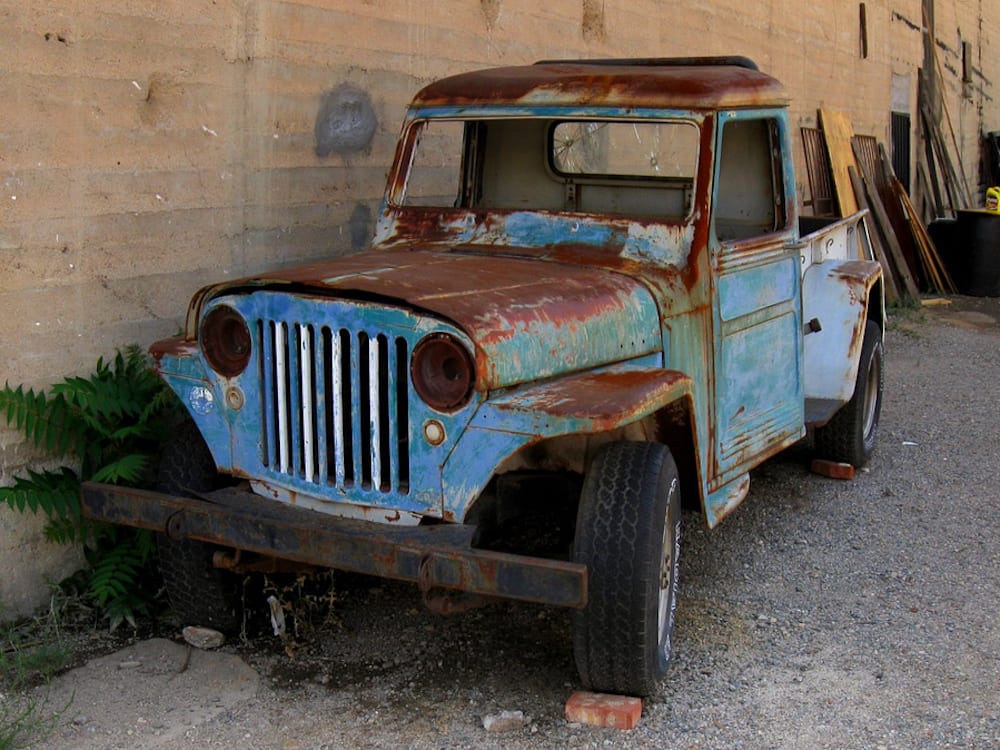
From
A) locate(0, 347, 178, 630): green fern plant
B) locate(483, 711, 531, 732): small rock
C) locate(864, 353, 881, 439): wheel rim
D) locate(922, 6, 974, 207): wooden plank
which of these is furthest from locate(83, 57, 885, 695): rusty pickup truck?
locate(922, 6, 974, 207): wooden plank

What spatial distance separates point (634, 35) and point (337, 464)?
5.94 m

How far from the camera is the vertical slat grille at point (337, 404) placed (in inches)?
136

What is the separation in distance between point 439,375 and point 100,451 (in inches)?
63.6

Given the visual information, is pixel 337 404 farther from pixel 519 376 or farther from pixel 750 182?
pixel 750 182

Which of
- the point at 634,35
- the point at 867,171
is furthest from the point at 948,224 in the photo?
the point at 634,35

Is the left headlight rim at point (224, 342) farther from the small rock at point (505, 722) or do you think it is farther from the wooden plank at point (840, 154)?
the wooden plank at point (840, 154)

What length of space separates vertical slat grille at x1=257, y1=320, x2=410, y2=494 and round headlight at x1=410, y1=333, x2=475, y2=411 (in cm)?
7

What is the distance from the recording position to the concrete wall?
426 centimetres

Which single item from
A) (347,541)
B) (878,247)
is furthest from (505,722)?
(878,247)

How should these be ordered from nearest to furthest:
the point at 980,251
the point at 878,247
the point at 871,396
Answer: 1. the point at 871,396
2. the point at 878,247
3. the point at 980,251

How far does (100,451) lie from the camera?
4395mm

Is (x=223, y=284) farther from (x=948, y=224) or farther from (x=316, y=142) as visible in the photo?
(x=948, y=224)

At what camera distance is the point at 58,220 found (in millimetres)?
4352

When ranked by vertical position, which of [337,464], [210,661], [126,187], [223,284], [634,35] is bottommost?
[210,661]
